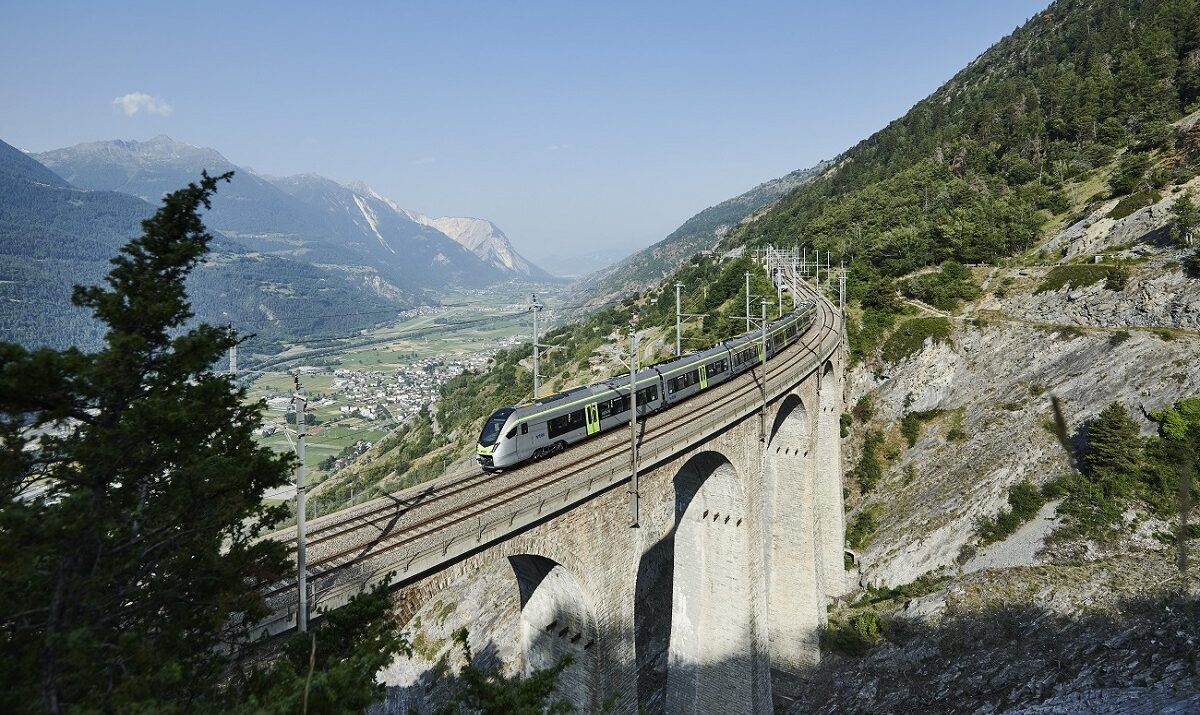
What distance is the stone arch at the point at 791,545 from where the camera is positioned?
35.8 m

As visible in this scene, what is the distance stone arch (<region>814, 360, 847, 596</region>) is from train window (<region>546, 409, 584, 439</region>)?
22.1 m

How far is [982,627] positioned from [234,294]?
12764cm

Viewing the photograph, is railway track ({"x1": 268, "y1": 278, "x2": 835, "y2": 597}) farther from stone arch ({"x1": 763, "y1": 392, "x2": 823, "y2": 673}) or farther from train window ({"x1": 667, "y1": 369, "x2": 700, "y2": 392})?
stone arch ({"x1": 763, "y1": 392, "x2": 823, "y2": 673})

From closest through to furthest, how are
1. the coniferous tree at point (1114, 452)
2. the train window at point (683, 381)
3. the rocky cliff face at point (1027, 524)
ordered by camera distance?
the rocky cliff face at point (1027, 524) → the train window at point (683, 381) → the coniferous tree at point (1114, 452)

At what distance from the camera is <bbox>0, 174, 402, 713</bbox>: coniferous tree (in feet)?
25.5

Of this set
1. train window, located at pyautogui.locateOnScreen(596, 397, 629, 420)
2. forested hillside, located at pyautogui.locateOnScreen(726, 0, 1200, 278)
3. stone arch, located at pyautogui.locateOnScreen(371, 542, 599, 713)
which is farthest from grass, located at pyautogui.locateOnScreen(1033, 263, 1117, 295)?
stone arch, located at pyautogui.locateOnScreen(371, 542, 599, 713)

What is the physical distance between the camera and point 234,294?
114 meters

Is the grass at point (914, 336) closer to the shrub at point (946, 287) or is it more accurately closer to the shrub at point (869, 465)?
the shrub at point (946, 287)

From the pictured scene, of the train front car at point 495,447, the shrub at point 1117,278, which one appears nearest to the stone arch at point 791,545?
the train front car at point 495,447

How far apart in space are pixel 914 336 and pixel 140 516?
177ft

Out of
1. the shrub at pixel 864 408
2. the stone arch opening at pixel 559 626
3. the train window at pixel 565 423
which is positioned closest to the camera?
the stone arch opening at pixel 559 626

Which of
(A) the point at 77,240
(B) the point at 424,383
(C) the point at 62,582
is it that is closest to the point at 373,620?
(C) the point at 62,582

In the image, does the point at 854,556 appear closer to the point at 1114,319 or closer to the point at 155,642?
the point at 1114,319

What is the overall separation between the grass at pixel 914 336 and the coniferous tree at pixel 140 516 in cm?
4970
